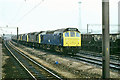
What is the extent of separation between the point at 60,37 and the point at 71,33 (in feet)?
5.62

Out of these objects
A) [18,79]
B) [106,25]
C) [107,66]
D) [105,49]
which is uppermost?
[106,25]

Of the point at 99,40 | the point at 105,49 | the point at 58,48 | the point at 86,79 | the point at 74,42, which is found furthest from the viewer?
the point at 99,40

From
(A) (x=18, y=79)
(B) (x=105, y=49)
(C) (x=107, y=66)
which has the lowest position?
(A) (x=18, y=79)

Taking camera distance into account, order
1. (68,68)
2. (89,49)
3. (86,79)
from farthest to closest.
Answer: (89,49)
(68,68)
(86,79)

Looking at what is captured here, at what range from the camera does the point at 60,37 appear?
25.5 meters

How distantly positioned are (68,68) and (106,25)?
796 cm

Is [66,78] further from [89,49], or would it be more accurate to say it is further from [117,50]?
[89,49]

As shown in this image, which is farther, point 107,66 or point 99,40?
point 99,40

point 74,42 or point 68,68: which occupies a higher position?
point 74,42

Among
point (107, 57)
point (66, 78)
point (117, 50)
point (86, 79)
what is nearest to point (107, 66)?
point (107, 57)

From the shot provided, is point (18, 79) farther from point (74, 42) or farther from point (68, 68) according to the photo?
point (74, 42)

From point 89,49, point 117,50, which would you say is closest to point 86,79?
point 117,50

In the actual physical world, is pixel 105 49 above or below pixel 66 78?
above

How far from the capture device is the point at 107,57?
855cm
